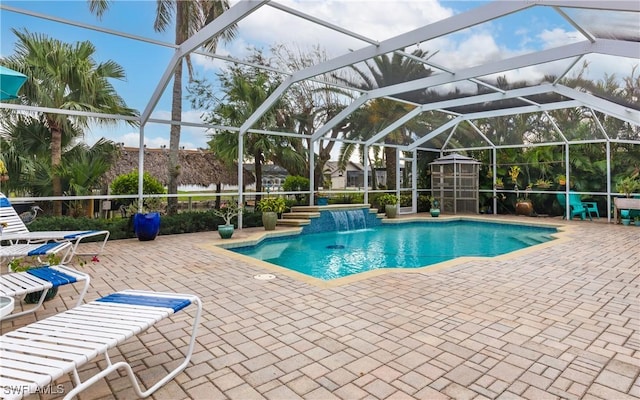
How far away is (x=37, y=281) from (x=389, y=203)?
1195 cm

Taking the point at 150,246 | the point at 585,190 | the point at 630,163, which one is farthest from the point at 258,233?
the point at 630,163

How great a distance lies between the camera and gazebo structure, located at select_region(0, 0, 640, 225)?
17.9ft

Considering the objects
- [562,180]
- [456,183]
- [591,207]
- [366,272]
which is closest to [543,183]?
[562,180]

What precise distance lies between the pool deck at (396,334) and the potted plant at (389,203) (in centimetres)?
793

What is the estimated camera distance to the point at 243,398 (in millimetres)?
2227

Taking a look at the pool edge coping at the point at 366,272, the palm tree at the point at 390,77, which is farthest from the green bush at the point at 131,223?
the palm tree at the point at 390,77

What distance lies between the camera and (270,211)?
10.5 m

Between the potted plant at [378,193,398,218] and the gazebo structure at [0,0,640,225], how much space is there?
0.82 meters

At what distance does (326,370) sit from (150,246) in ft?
20.6

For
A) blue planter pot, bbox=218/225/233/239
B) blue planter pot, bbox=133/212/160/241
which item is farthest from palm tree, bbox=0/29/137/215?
blue planter pot, bbox=218/225/233/239

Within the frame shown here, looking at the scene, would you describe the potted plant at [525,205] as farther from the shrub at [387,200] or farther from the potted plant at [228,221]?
the potted plant at [228,221]

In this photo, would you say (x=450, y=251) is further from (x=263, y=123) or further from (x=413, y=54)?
(x=263, y=123)

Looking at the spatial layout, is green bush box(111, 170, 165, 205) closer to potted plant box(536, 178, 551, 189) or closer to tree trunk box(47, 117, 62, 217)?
tree trunk box(47, 117, 62, 217)

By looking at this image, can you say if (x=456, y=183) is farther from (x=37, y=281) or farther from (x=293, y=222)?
(x=37, y=281)
